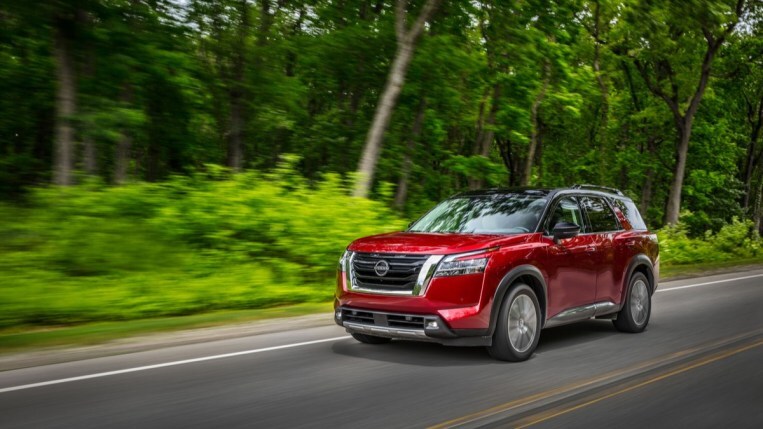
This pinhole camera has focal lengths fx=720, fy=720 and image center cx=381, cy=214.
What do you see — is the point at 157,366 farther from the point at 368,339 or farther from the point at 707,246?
the point at 707,246

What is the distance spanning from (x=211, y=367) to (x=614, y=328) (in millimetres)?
5555

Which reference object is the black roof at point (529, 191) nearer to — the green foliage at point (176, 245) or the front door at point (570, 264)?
the front door at point (570, 264)

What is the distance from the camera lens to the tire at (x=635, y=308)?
30.6 ft

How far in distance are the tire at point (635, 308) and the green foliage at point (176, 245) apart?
17.3 feet

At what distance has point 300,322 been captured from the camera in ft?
33.2

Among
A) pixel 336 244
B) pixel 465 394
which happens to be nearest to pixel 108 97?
pixel 336 244

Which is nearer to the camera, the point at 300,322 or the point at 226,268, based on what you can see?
the point at 300,322

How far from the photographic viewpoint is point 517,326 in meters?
7.32

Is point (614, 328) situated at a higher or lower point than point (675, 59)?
lower

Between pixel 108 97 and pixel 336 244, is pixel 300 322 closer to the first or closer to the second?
pixel 336 244

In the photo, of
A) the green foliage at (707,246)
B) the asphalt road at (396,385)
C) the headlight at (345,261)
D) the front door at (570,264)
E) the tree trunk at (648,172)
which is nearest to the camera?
the asphalt road at (396,385)

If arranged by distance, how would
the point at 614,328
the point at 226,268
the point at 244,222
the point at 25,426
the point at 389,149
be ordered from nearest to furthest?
1. the point at 25,426
2. the point at 614,328
3. the point at 226,268
4. the point at 244,222
5. the point at 389,149

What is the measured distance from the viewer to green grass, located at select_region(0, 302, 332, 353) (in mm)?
7895

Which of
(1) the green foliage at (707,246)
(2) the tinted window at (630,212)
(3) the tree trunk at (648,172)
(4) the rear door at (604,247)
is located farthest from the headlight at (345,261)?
(3) the tree trunk at (648,172)
